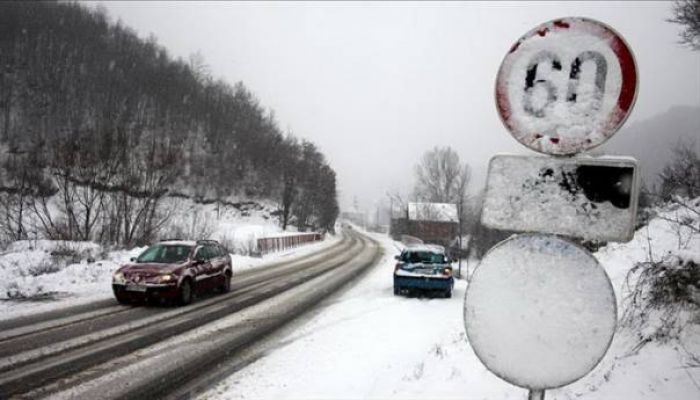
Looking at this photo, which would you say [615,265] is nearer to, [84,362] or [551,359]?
[551,359]

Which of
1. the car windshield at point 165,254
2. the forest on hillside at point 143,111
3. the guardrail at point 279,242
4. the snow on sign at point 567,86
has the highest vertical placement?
the forest on hillside at point 143,111

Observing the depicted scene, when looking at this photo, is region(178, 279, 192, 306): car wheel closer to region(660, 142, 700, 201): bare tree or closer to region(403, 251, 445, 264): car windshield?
region(403, 251, 445, 264): car windshield

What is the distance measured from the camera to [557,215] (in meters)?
1.85

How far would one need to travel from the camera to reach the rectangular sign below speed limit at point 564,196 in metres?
1.75

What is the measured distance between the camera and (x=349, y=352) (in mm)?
7695

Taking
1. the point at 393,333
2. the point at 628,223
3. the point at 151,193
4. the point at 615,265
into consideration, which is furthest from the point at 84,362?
the point at 151,193

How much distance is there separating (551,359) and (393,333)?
771cm

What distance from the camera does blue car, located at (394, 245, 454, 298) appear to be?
14109 mm

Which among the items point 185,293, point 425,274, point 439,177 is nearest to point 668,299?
point 425,274

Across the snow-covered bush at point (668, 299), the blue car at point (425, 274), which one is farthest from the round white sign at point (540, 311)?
the blue car at point (425, 274)

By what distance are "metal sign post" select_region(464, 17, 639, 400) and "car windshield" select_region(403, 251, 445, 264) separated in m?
13.0

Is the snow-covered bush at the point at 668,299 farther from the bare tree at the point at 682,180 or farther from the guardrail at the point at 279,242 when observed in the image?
the guardrail at the point at 279,242

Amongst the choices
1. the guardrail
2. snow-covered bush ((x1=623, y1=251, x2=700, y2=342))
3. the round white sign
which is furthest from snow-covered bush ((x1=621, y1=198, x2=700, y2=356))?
the guardrail

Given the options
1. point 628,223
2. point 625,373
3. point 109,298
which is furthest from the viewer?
point 109,298
